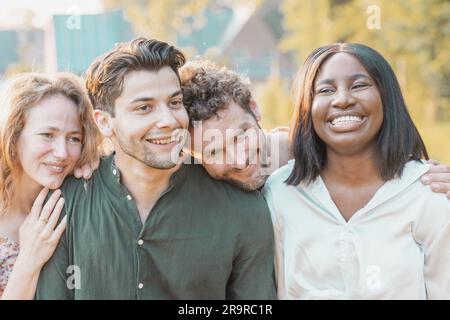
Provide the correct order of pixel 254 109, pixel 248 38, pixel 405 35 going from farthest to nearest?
pixel 248 38 < pixel 405 35 < pixel 254 109

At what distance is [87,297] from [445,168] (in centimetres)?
183

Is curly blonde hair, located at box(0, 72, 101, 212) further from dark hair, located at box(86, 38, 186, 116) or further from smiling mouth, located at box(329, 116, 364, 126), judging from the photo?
smiling mouth, located at box(329, 116, 364, 126)

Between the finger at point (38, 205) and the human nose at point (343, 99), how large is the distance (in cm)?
148

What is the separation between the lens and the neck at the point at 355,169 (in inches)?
134

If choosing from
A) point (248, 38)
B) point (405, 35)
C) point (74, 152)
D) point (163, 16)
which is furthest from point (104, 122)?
point (248, 38)

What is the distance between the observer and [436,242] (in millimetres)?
3193

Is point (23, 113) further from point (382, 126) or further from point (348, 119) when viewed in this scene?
point (382, 126)

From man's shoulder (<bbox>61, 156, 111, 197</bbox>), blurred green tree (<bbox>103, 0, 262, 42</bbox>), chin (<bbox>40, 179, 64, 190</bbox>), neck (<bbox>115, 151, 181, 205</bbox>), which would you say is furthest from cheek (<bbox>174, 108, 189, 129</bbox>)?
blurred green tree (<bbox>103, 0, 262, 42</bbox>)

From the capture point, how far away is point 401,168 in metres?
3.34

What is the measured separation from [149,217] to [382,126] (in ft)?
4.02

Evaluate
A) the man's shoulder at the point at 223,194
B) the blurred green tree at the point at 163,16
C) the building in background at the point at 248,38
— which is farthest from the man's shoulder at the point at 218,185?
the building in background at the point at 248,38

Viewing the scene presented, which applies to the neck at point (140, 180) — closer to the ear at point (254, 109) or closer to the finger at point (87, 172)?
the finger at point (87, 172)

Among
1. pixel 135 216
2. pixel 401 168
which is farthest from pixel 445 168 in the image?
pixel 135 216

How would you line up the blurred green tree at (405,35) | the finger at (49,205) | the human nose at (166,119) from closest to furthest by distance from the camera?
1. the human nose at (166,119)
2. the finger at (49,205)
3. the blurred green tree at (405,35)
